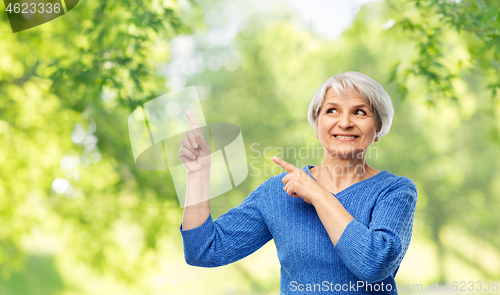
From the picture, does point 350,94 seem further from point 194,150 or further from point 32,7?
point 32,7

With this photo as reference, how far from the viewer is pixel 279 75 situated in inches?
233

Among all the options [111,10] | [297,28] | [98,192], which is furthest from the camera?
[297,28]

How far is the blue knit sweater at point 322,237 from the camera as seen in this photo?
88cm

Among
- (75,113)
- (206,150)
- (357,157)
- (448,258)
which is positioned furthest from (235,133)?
(448,258)

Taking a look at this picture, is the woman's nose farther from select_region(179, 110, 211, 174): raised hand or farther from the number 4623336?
the number 4623336

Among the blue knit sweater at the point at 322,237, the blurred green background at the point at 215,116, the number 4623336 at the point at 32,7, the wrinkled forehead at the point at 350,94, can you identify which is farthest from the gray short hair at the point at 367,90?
the number 4623336 at the point at 32,7

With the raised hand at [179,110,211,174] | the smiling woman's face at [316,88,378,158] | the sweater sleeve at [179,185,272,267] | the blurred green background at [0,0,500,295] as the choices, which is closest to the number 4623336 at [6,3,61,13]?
the blurred green background at [0,0,500,295]

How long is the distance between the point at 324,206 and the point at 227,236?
0.33m

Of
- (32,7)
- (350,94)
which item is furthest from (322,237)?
(32,7)

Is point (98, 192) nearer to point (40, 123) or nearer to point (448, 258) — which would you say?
point (40, 123)

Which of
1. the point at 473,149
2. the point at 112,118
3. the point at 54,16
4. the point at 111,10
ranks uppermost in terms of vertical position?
the point at 54,16

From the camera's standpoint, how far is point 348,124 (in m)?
1.02

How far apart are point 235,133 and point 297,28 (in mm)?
4558

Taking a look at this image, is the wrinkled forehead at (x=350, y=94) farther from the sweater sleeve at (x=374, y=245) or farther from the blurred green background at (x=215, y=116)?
the blurred green background at (x=215, y=116)
